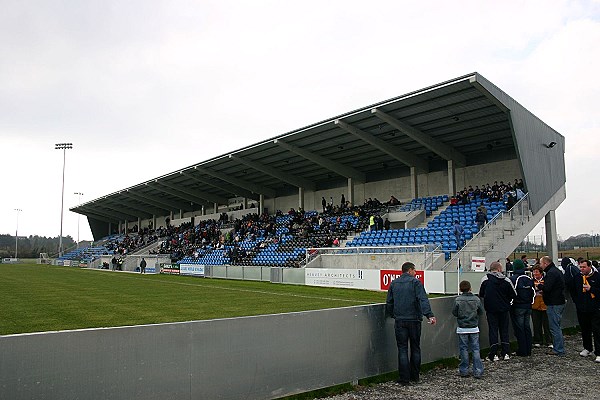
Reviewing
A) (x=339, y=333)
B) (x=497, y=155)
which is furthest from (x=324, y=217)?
(x=339, y=333)

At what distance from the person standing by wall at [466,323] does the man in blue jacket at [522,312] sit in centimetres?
187

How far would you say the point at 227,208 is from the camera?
50.3m

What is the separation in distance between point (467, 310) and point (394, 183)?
26.9m

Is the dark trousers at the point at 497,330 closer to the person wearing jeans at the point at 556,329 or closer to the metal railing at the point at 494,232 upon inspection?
the person wearing jeans at the point at 556,329

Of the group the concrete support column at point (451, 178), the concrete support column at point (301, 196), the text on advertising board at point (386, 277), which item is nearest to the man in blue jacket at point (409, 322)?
the text on advertising board at point (386, 277)

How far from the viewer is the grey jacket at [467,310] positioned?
7750 mm

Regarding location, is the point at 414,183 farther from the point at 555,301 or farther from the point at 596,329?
the point at 596,329

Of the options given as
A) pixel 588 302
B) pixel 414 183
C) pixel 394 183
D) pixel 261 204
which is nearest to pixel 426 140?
pixel 414 183

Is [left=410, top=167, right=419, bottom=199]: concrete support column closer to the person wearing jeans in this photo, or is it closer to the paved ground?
the person wearing jeans

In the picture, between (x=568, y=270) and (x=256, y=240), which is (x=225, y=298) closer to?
(x=568, y=270)

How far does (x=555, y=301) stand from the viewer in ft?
30.6

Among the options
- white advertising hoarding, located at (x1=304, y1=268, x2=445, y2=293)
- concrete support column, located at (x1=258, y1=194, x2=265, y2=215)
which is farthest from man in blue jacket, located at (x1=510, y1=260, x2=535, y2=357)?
concrete support column, located at (x1=258, y1=194, x2=265, y2=215)

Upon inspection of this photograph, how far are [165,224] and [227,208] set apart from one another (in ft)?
50.6

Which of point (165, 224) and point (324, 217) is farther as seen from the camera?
point (165, 224)
